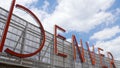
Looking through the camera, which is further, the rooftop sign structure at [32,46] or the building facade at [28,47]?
the building facade at [28,47]

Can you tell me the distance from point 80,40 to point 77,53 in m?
2.43

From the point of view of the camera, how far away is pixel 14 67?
56.5ft

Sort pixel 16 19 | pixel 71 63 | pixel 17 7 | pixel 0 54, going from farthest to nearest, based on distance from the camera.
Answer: pixel 71 63 → pixel 16 19 → pixel 17 7 → pixel 0 54

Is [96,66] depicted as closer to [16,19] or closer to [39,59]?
[39,59]

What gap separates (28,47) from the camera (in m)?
21.4

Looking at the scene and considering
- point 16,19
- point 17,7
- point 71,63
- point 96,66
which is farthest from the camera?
point 96,66

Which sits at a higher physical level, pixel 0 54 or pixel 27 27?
pixel 27 27

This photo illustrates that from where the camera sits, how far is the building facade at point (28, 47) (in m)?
18.2

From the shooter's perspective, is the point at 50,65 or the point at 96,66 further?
the point at 96,66

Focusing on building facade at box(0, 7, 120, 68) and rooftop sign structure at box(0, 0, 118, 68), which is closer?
rooftop sign structure at box(0, 0, 118, 68)

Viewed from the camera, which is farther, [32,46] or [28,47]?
[32,46]

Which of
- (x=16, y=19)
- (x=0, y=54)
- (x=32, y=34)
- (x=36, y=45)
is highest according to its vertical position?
(x=16, y=19)

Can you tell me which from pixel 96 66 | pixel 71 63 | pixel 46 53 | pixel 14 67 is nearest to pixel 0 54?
pixel 14 67

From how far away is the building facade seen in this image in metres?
18.2
